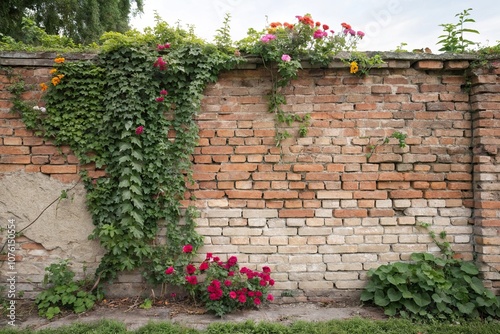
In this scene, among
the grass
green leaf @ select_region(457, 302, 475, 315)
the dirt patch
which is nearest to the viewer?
the grass

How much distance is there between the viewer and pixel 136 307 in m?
3.66

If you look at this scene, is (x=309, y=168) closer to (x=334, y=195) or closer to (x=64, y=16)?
(x=334, y=195)

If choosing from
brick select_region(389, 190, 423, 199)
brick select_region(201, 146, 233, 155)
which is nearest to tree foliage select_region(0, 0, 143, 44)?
brick select_region(201, 146, 233, 155)

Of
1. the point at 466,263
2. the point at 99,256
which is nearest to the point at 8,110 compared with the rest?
the point at 99,256

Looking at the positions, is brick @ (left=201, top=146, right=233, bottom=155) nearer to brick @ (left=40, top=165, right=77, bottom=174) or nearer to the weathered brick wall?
the weathered brick wall

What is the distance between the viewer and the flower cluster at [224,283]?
3463 millimetres

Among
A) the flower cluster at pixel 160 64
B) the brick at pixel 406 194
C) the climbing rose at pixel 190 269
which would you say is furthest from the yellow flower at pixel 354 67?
the climbing rose at pixel 190 269

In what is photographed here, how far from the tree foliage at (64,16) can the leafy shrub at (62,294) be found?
18.4 feet

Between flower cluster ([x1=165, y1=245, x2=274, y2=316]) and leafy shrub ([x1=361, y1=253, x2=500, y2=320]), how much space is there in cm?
114

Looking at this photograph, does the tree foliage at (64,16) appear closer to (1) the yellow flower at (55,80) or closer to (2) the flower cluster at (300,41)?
(1) the yellow flower at (55,80)

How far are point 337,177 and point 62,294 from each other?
3202mm

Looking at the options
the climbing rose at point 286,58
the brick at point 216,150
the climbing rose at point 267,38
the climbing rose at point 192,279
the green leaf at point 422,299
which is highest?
the climbing rose at point 267,38

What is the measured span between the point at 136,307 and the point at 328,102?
3.07 m

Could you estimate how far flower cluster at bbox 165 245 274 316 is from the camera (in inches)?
136
